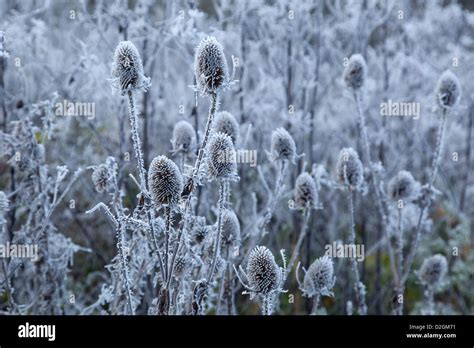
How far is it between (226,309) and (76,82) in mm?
1041

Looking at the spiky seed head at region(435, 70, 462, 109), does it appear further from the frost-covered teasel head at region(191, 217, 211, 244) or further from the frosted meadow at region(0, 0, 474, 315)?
the frost-covered teasel head at region(191, 217, 211, 244)

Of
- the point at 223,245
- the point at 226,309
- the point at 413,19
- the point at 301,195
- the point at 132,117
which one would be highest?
the point at 413,19

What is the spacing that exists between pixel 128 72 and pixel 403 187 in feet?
3.16

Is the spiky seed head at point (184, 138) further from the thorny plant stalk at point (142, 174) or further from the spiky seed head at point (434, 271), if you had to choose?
the spiky seed head at point (434, 271)

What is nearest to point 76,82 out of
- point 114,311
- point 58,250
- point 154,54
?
point 154,54

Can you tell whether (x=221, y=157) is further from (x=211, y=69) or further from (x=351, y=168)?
(x=351, y=168)

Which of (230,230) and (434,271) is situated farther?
(434,271)

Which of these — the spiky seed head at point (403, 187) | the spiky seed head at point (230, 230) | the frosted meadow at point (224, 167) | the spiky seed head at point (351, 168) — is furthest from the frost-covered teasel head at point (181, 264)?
the spiky seed head at point (403, 187)

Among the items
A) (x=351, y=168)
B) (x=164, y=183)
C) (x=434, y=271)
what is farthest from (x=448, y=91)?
(x=164, y=183)

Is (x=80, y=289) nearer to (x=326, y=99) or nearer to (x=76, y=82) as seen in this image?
(x=76, y=82)

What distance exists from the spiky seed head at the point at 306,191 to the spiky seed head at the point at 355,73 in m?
0.39

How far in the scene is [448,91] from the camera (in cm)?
185

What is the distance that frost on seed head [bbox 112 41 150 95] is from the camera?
1297 mm

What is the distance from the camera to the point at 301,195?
1689 millimetres
